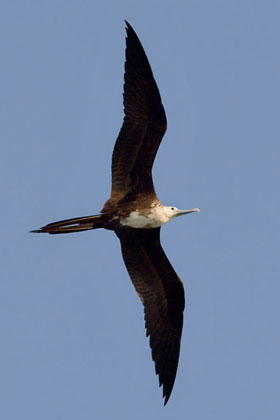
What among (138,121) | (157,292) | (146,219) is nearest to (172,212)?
(146,219)

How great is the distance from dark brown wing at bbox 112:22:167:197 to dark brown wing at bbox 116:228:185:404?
33.7 inches

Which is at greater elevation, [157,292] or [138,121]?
[138,121]

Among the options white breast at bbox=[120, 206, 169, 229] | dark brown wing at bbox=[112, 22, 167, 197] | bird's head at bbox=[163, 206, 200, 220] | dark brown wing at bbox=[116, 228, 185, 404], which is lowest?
dark brown wing at bbox=[116, 228, 185, 404]

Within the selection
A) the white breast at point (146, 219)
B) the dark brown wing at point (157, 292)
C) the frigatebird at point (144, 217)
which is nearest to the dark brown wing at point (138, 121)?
the frigatebird at point (144, 217)

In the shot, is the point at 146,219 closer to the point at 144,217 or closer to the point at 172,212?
the point at 144,217

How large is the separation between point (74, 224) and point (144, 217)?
3.06 ft

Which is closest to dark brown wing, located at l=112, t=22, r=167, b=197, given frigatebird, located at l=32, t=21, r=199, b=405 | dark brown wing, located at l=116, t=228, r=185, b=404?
frigatebird, located at l=32, t=21, r=199, b=405

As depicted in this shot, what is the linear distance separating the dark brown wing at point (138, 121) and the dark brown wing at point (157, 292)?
856 mm

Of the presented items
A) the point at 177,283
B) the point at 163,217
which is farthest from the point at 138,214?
the point at 177,283

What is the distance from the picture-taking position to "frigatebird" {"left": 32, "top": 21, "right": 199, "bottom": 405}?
1217cm

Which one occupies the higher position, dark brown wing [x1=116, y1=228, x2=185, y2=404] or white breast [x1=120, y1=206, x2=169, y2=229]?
white breast [x1=120, y1=206, x2=169, y2=229]

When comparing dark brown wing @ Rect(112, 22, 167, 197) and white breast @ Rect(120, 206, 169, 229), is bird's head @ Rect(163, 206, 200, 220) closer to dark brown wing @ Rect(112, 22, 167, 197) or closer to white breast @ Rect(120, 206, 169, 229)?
white breast @ Rect(120, 206, 169, 229)

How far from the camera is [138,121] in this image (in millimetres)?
12250

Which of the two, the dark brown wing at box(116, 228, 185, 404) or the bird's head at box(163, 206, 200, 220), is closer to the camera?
the bird's head at box(163, 206, 200, 220)
